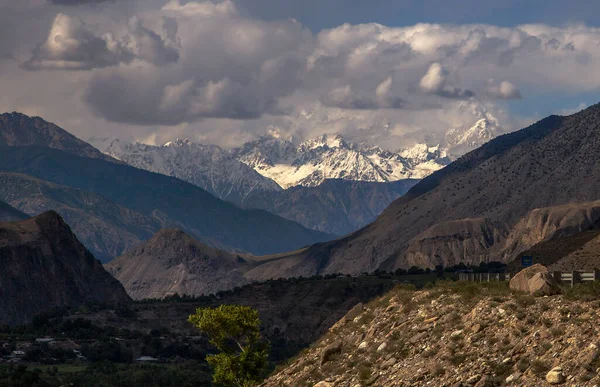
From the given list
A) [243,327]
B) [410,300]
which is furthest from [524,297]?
[243,327]

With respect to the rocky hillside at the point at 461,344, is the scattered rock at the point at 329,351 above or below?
below

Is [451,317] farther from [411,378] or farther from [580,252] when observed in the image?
[580,252]

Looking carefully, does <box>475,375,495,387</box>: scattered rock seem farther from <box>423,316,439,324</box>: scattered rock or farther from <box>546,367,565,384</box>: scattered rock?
<box>423,316,439,324</box>: scattered rock

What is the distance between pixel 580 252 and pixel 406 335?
75.4m

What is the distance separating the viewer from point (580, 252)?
118 metres

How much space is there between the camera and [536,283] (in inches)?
1817

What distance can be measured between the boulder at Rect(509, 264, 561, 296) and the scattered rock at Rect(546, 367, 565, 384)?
969cm

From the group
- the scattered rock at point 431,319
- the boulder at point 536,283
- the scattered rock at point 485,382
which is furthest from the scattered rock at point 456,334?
the scattered rock at point 485,382

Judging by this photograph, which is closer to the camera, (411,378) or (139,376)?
(411,378)

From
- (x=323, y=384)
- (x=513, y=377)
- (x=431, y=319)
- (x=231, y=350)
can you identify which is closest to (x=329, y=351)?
(x=323, y=384)

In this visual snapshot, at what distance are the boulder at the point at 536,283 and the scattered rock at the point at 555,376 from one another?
31.8 ft

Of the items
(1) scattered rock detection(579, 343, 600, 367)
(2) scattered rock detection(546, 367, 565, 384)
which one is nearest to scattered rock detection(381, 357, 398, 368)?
(2) scattered rock detection(546, 367, 565, 384)

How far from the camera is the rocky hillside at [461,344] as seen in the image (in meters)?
37.3

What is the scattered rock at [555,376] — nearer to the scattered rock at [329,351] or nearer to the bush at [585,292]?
the bush at [585,292]
